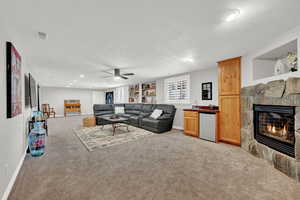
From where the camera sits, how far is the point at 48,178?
6.33ft

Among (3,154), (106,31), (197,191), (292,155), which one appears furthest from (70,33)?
(292,155)

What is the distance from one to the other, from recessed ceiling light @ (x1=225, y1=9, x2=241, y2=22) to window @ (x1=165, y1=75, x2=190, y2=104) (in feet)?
11.2

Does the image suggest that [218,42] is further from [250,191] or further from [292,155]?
[250,191]

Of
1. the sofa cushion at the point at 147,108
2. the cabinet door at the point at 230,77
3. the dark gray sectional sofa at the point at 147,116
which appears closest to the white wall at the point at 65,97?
the dark gray sectional sofa at the point at 147,116

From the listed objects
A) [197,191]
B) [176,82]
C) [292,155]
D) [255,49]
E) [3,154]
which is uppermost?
[255,49]

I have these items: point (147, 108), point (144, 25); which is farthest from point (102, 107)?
point (144, 25)

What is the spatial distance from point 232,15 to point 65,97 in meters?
11.4

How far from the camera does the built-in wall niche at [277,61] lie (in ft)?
7.34

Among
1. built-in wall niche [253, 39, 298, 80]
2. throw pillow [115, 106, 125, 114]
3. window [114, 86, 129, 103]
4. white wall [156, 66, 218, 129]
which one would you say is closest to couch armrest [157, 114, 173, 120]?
white wall [156, 66, 218, 129]

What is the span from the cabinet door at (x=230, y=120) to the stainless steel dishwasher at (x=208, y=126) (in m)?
0.19

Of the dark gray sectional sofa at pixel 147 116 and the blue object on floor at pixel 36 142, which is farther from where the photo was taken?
the dark gray sectional sofa at pixel 147 116

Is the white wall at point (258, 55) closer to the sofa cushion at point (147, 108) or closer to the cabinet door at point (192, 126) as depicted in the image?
the cabinet door at point (192, 126)

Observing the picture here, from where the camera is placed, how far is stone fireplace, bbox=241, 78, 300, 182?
1.94 metres

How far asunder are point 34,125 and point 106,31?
3230 mm
